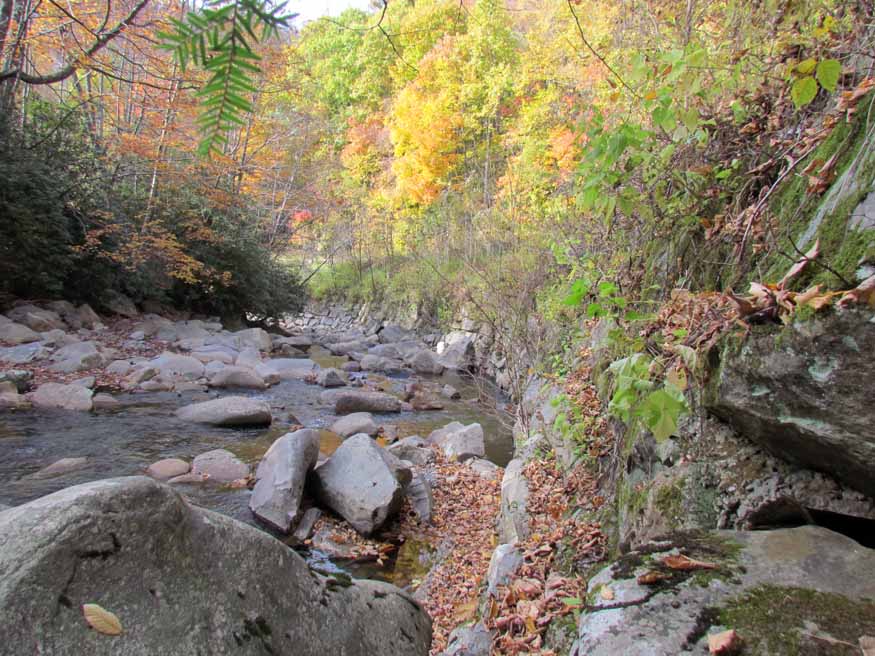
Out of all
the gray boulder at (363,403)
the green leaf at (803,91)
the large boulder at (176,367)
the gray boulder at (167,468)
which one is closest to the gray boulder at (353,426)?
the gray boulder at (363,403)

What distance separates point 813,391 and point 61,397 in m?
8.80

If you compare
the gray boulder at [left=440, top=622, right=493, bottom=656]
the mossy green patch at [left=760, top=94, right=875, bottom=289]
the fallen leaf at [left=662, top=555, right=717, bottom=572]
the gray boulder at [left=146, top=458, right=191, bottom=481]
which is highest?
the mossy green patch at [left=760, top=94, right=875, bottom=289]

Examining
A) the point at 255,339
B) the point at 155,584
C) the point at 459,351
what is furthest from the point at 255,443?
the point at 459,351

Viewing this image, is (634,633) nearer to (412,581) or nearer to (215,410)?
(412,581)

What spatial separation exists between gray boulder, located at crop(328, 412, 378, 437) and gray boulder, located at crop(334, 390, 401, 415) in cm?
89

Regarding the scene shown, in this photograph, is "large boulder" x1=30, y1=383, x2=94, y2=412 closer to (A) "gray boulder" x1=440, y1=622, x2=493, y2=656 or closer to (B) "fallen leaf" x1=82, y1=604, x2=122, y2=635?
(B) "fallen leaf" x1=82, y1=604, x2=122, y2=635

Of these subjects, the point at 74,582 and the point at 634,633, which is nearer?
the point at 634,633

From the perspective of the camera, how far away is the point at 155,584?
2.01 metres

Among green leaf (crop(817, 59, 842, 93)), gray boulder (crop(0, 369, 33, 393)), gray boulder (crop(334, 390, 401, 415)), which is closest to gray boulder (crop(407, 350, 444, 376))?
gray boulder (crop(334, 390, 401, 415))

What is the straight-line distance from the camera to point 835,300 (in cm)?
141

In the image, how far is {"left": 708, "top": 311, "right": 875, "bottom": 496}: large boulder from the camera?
1.39 meters

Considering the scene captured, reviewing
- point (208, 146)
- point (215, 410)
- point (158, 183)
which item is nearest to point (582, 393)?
point (208, 146)

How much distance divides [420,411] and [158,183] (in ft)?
29.8

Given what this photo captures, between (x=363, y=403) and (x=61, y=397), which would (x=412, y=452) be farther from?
(x=61, y=397)
